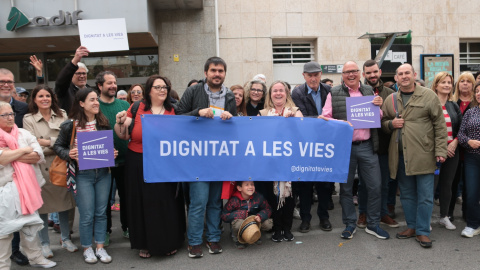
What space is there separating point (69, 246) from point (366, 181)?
3667 millimetres

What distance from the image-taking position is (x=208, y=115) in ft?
13.1

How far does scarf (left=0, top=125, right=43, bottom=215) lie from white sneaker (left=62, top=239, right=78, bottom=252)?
3.27ft

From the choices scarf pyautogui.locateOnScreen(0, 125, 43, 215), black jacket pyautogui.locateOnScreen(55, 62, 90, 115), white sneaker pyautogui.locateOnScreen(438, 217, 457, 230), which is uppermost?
black jacket pyautogui.locateOnScreen(55, 62, 90, 115)

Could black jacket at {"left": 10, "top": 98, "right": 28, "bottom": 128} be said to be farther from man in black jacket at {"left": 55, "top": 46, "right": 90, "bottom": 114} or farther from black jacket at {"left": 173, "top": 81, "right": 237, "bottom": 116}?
black jacket at {"left": 173, "top": 81, "right": 237, "bottom": 116}

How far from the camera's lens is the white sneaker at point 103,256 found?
13.1ft

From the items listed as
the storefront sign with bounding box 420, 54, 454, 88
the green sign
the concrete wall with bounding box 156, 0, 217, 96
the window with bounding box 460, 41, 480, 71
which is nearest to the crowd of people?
the green sign

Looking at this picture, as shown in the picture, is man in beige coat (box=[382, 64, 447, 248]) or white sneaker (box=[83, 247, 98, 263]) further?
man in beige coat (box=[382, 64, 447, 248])

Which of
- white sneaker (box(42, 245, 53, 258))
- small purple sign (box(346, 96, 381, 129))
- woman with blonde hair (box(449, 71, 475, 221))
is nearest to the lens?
white sneaker (box(42, 245, 53, 258))

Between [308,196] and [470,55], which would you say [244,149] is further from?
[470,55]

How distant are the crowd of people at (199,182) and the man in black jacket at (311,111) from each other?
0.02m

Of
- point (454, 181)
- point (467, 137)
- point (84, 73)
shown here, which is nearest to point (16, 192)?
point (84, 73)

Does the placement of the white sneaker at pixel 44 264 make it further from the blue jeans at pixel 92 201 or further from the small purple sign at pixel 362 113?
the small purple sign at pixel 362 113

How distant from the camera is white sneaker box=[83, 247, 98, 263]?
3.98m

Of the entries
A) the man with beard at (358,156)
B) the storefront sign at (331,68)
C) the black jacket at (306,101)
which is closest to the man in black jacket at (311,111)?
the black jacket at (306,101)
